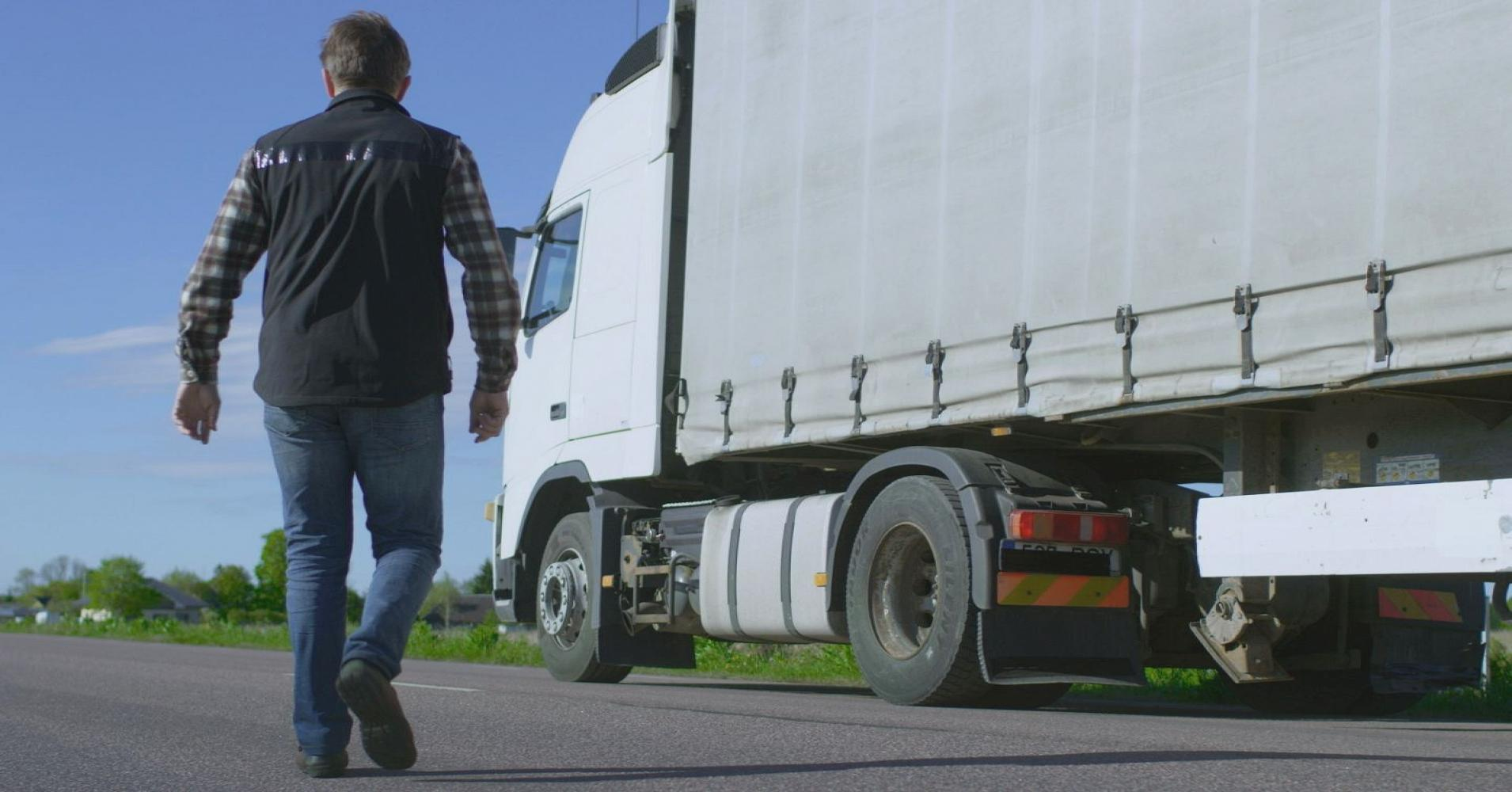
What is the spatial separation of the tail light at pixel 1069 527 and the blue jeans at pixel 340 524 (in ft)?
11.2

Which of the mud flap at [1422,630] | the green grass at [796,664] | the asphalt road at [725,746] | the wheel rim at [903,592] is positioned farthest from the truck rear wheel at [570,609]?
the mud flap at [1422,630]

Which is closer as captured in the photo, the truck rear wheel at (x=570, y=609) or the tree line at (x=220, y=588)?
the truck rear wheel at (x=570, y=609)

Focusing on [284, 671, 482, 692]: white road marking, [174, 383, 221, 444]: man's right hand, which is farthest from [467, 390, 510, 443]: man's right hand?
[284, 671, 482, 692]: white road marking

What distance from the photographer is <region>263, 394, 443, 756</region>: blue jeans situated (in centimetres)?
441

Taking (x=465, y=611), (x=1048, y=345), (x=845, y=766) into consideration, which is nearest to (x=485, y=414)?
(x=845, y=766)

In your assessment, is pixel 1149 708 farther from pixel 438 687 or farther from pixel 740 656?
pixel 740 656

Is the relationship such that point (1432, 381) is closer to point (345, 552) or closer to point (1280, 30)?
point (1280, 30)

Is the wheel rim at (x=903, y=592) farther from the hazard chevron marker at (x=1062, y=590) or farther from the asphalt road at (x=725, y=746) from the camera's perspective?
the hazard chevron marker at (x=1062, y=590)

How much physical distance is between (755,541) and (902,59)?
113 inches

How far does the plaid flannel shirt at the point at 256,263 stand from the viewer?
4.61m

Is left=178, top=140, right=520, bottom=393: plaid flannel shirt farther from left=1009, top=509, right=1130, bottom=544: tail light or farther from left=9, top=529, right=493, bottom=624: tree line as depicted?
left=9, top=529, right=493, bottom=624: tree line

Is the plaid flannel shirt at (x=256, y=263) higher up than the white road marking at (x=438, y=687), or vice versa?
the plaid flannel shirt at (x=256, y=263)

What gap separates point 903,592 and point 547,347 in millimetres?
4306

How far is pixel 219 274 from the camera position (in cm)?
464
